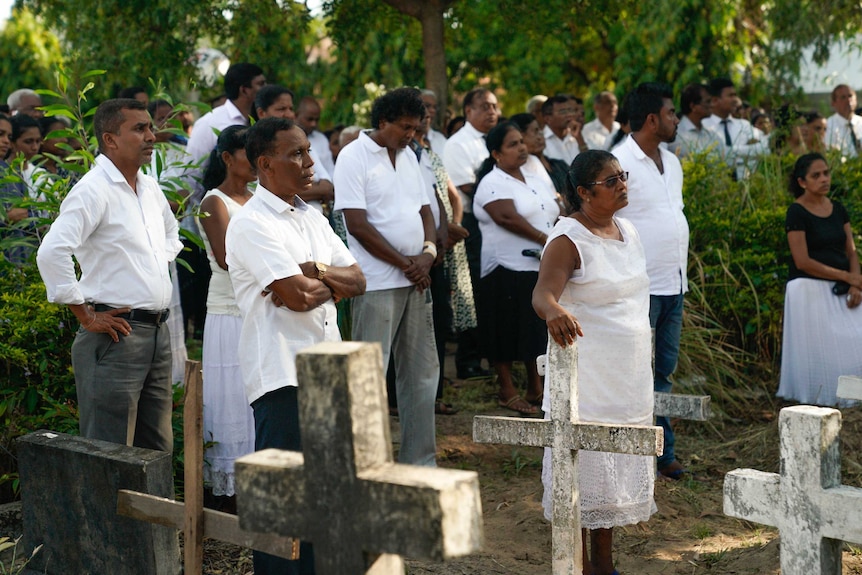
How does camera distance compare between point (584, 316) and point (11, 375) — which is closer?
point (584, 316)

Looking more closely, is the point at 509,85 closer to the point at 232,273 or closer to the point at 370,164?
the point at 370,164

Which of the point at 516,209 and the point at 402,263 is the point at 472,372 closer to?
the point at 516,209

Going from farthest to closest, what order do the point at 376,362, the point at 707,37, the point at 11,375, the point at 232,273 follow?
1. the point at 707,37
2. the point at 11,375
3. the point at 232,273
4. the point at 376,362

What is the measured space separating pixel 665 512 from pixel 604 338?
1669 mm

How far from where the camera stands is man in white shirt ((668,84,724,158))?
29.6 ft

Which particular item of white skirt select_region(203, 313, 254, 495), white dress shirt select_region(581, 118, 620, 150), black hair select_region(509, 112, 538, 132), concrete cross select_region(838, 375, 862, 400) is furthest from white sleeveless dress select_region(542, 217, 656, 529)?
white dress shirt select_region(581, 118, 620, 150)

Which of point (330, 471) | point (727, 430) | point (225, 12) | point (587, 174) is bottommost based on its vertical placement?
point (727, 430)

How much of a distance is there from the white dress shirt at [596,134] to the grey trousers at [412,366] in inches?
193

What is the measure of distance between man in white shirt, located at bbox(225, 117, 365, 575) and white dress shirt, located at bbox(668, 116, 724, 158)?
5384mm

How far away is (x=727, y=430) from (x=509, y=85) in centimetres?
1194

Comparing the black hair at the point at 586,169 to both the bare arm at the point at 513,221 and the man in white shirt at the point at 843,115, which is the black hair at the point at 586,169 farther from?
the man in white shirt at the point at 843,115

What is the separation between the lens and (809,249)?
7.75 metres

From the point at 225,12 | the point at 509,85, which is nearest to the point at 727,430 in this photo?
the point at 225,12

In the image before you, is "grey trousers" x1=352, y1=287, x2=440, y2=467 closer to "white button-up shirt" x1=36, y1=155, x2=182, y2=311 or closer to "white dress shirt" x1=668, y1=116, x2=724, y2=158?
"white button-up shirt" x1=36, y1=155, x2=182, y2=311
